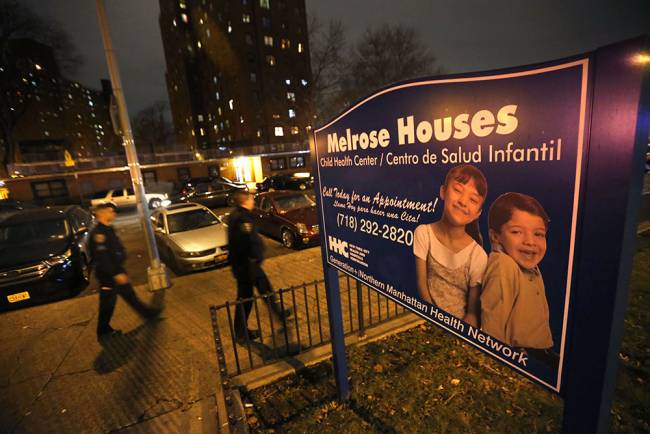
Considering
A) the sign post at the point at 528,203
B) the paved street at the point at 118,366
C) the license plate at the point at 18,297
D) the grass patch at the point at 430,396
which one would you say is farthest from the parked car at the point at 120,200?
the sign post at the point at 528,203

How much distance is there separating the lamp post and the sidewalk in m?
0.38

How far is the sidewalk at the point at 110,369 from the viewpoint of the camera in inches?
133

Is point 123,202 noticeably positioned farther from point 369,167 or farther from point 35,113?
point 35,113

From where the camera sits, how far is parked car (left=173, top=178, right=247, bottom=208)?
18828 millimetres

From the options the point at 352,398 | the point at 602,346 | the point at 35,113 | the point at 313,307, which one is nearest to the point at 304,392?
the point at 352,398

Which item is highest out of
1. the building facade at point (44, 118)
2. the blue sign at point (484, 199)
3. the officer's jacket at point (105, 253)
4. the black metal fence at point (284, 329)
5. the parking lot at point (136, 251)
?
the building facade at point (44, 118)

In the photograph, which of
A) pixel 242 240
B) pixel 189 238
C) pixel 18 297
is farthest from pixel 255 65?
pixel 242 240

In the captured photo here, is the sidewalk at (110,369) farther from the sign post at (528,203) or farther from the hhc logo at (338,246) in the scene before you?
the sign post at (528,203)

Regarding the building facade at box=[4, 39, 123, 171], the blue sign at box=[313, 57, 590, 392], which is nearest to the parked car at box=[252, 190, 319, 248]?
the building facade at box=[4, 39, 123, 171]

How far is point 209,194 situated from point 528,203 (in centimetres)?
1934

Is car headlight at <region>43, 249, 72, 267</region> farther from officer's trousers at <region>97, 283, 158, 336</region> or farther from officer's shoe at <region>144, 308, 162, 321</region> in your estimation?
officer's shoe at <region>144, 308, 162, 321</region>

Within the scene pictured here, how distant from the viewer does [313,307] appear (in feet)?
18.3

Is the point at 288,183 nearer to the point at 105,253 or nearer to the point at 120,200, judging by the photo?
the point at 120,200

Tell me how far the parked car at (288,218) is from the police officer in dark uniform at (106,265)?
4672mm
